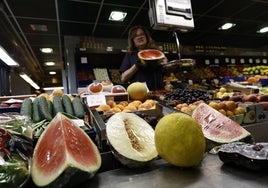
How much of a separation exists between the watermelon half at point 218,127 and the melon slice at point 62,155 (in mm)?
514

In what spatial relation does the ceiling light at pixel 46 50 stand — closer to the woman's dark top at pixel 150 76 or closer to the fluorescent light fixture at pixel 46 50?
the fluorescent light fixture at pixel 46 50

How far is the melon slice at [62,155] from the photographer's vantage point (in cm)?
55

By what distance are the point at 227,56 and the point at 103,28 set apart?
3625 mm

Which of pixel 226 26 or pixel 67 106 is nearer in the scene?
pixel 67 106

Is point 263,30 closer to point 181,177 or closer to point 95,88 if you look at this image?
point 95,88

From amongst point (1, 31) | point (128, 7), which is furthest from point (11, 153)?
point (1, 31)

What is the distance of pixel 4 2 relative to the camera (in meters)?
3.62

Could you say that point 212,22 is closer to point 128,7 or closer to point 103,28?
point 128,7

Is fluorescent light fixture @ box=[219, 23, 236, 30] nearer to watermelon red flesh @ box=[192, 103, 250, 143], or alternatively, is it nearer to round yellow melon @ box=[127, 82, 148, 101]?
round yellow melon @ box=[127, 82, 148, 101]

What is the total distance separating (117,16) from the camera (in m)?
4.36

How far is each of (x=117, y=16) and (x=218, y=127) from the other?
12.7 feet

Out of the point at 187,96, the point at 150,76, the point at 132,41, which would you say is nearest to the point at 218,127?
the point at 187,96

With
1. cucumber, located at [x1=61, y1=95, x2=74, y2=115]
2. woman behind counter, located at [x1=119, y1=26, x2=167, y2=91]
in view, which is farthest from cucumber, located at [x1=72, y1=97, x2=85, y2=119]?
woman behind counter, located at [x1=119, y1=26, x2=167, y2=91]

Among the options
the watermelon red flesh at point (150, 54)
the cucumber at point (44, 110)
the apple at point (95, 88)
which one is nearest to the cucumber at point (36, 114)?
the cucumber at point (44, 110)
